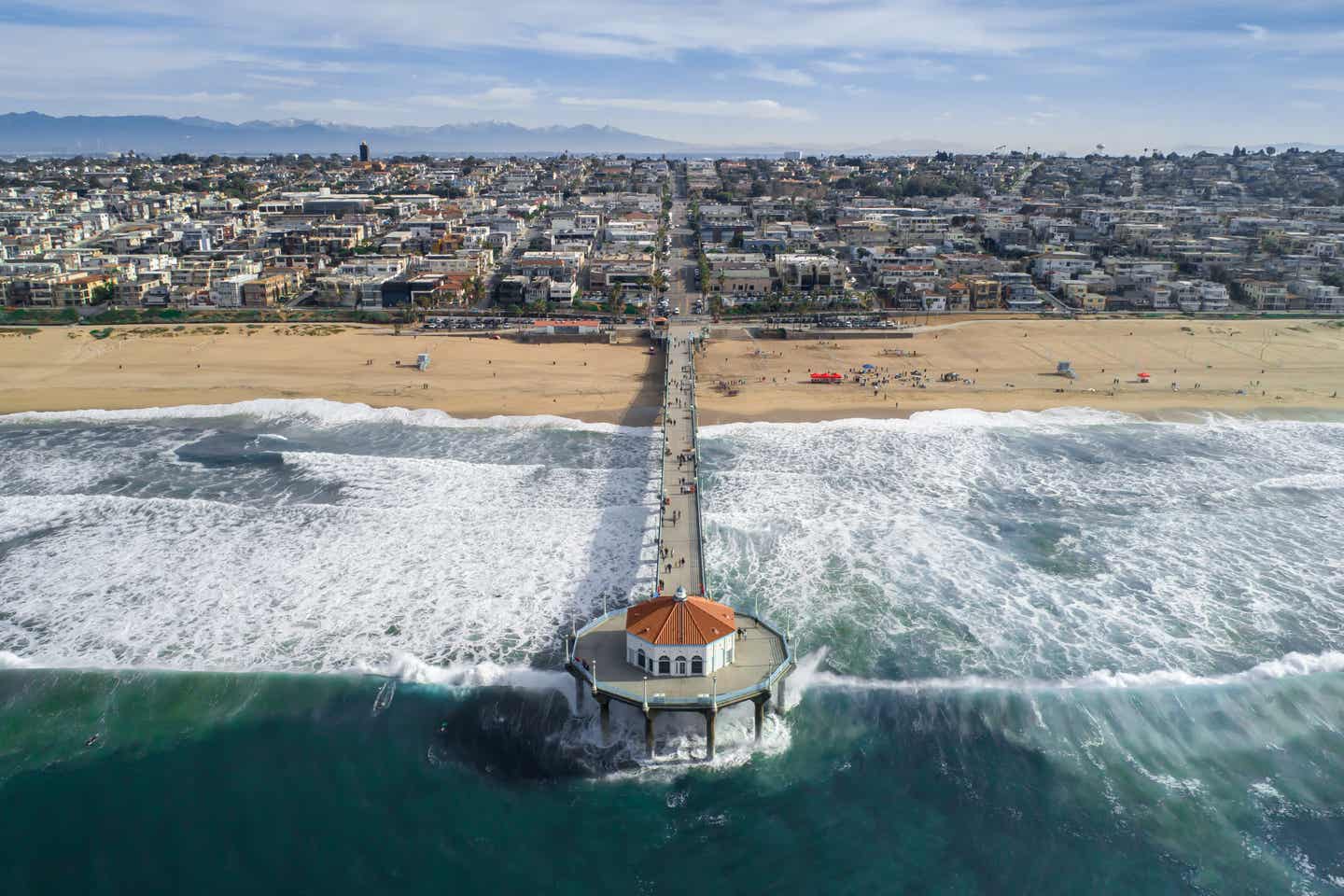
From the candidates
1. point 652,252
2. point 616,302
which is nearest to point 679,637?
point 616,302

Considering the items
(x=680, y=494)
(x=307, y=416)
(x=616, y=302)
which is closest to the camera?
(x=680, y=494)

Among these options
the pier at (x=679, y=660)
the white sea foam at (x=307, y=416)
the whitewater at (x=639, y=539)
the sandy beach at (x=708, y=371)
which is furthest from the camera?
the sandy beach at (x=708, y=371)

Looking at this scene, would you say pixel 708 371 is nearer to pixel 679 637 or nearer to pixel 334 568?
pixel 334 568

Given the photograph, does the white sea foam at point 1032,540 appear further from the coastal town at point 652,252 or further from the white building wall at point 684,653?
the coastal town at point 652,252

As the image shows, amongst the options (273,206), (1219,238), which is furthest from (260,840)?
(273,206)

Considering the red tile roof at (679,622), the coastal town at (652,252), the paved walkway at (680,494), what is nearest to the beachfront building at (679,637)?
the red tile roof at (679,622)

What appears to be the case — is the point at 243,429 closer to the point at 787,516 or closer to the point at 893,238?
the point at 787,516
